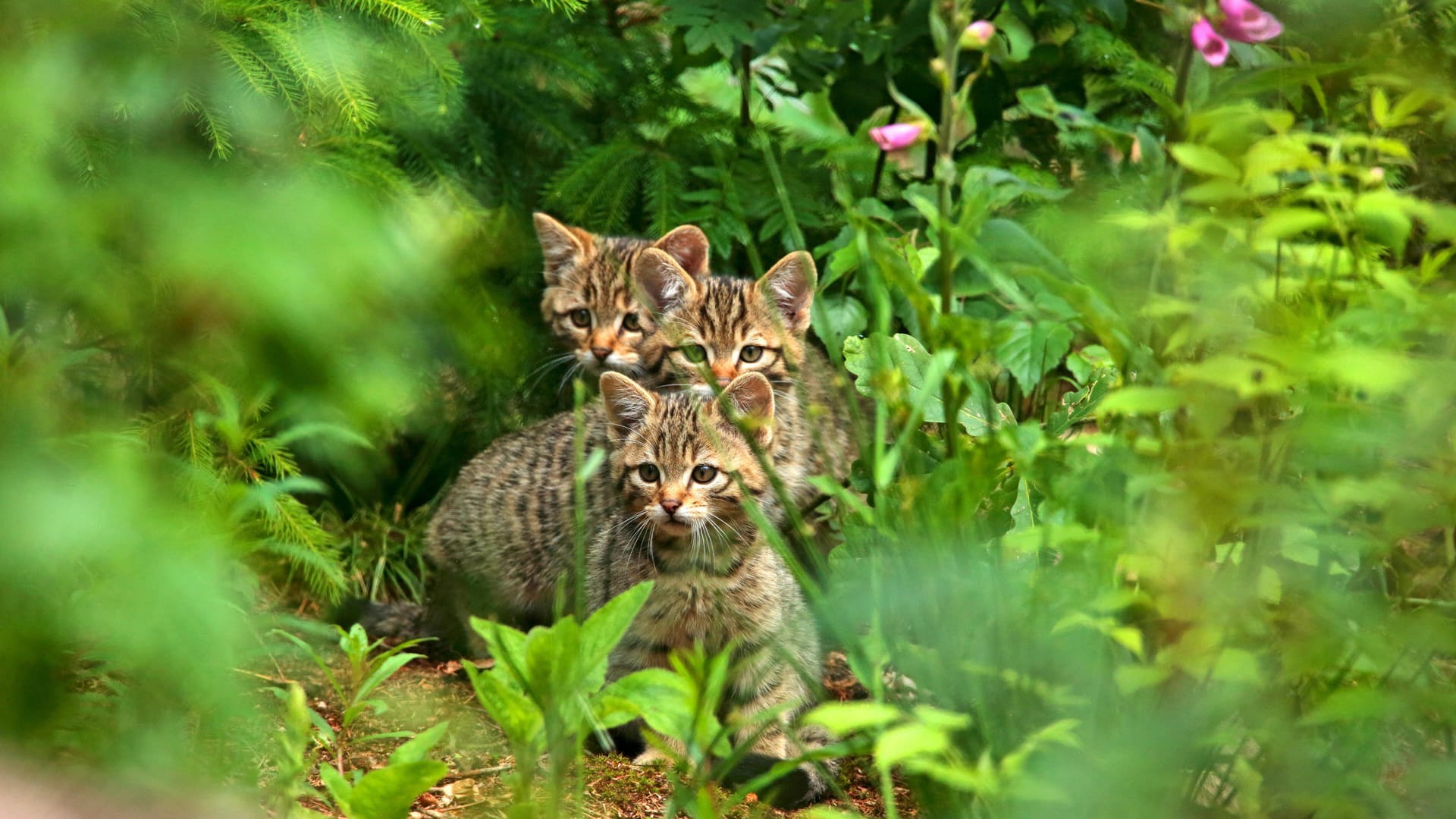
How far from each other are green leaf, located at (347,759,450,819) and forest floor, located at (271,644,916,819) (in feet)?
2.13

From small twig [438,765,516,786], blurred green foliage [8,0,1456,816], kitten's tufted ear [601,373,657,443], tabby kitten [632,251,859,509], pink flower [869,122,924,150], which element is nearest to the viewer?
blurred green foliage [8,0,1456,816]

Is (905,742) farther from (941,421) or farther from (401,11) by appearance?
(401,11)

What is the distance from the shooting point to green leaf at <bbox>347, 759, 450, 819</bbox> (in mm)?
1905

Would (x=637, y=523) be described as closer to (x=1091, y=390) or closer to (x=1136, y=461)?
(x=1091, y=390)

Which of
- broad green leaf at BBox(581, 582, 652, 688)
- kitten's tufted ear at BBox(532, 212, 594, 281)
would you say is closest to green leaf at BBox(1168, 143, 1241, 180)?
broad green leaf at BBox(581, 582, 652, 688)

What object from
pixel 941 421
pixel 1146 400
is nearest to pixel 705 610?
pixel 941 421

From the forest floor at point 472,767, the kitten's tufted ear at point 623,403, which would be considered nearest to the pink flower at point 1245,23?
the forest floor at point 472,767

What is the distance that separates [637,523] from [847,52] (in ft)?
5.95

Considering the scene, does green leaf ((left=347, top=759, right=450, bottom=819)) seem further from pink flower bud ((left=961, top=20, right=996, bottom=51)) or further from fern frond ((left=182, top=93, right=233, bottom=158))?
pink flower bud ((left=961, top=20, right=996, bottom=51))

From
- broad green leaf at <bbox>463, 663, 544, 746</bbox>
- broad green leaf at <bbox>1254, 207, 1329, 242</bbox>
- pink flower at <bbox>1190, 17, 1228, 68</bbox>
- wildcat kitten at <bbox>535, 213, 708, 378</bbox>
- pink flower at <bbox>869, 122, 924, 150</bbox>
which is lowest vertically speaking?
wildcat kitten at <bbox>535, 213, 708, 378</bbox>

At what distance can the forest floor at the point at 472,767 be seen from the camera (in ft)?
9.32

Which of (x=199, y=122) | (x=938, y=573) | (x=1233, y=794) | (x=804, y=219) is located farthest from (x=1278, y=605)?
(x=804, y=219)

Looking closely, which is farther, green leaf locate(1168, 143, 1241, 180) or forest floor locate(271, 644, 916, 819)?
forest floor locate(271, 644, 916, 819)

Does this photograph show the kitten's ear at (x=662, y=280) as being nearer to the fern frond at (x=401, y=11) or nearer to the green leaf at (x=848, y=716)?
the fern frond at (x=401, y=11)
